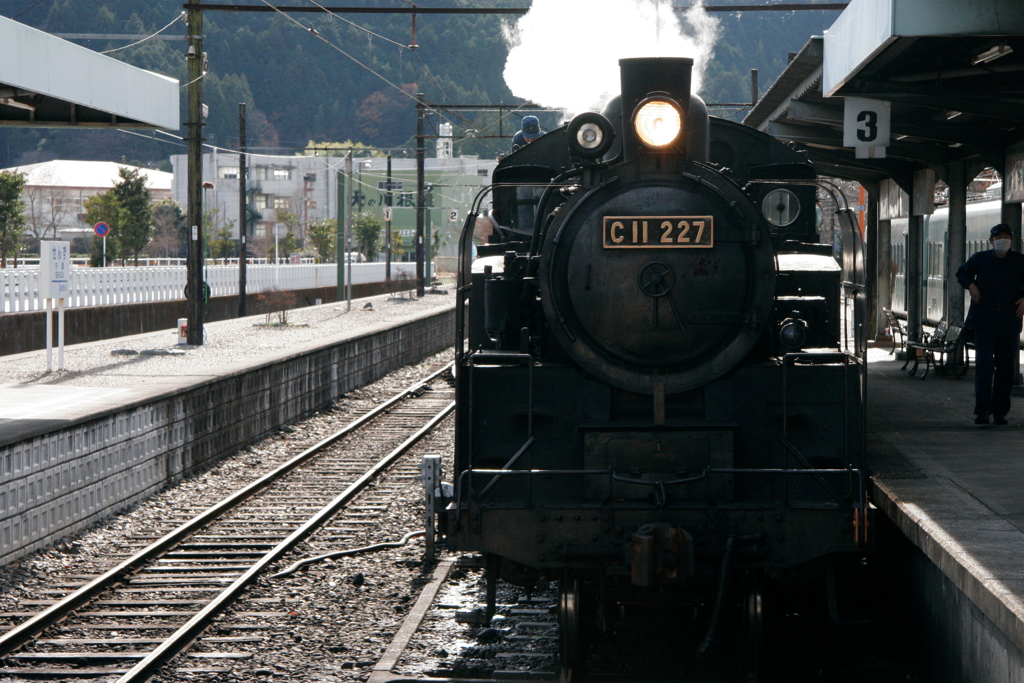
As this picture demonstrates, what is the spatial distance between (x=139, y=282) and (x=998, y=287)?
23678 millimetres

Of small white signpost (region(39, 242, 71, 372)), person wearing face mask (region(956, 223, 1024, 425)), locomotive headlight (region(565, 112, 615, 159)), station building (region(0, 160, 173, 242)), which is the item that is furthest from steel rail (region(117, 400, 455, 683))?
station building (region(0, 160, 173, 242))

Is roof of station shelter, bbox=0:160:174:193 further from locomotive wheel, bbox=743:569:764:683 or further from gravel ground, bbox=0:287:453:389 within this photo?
locomotive wheel, bbox=743:569:764:683

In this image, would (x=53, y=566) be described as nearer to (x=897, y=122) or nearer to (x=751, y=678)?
(x=751, y=678)

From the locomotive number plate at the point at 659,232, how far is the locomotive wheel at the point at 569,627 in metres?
1.67

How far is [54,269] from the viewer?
13.9 m

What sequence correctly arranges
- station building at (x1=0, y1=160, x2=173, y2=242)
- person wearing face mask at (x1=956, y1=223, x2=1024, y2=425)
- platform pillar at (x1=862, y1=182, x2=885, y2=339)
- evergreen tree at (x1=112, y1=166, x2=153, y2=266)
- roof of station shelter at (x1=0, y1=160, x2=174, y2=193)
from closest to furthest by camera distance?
person wearing face mask at (x1=956, y1=223, x2=1024, y2=425), platform pillar at (x1=862, y1=182, x2=885, y2=339), evergreen tree at (x1=112, y1=166, x2=153, y2=266), station building at (x1=0, y1=160, x2=173, y2=242), roof of station shelter at (x1=0, y1=160, x2=174, y2=193)

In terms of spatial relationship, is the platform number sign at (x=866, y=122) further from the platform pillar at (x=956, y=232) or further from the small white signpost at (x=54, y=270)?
the small white signpost at (x=54, y=270)

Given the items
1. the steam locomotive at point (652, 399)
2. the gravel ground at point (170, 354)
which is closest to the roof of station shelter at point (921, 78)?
the steam locomotive at point (652, 399)

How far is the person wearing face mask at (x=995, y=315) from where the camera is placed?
9.13 metres

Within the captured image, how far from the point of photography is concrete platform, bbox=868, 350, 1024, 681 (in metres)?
4.70

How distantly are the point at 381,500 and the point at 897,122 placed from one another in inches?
249

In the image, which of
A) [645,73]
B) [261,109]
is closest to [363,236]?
[261,109]

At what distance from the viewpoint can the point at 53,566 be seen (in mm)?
8148

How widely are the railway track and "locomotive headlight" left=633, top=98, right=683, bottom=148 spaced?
3.57 m
